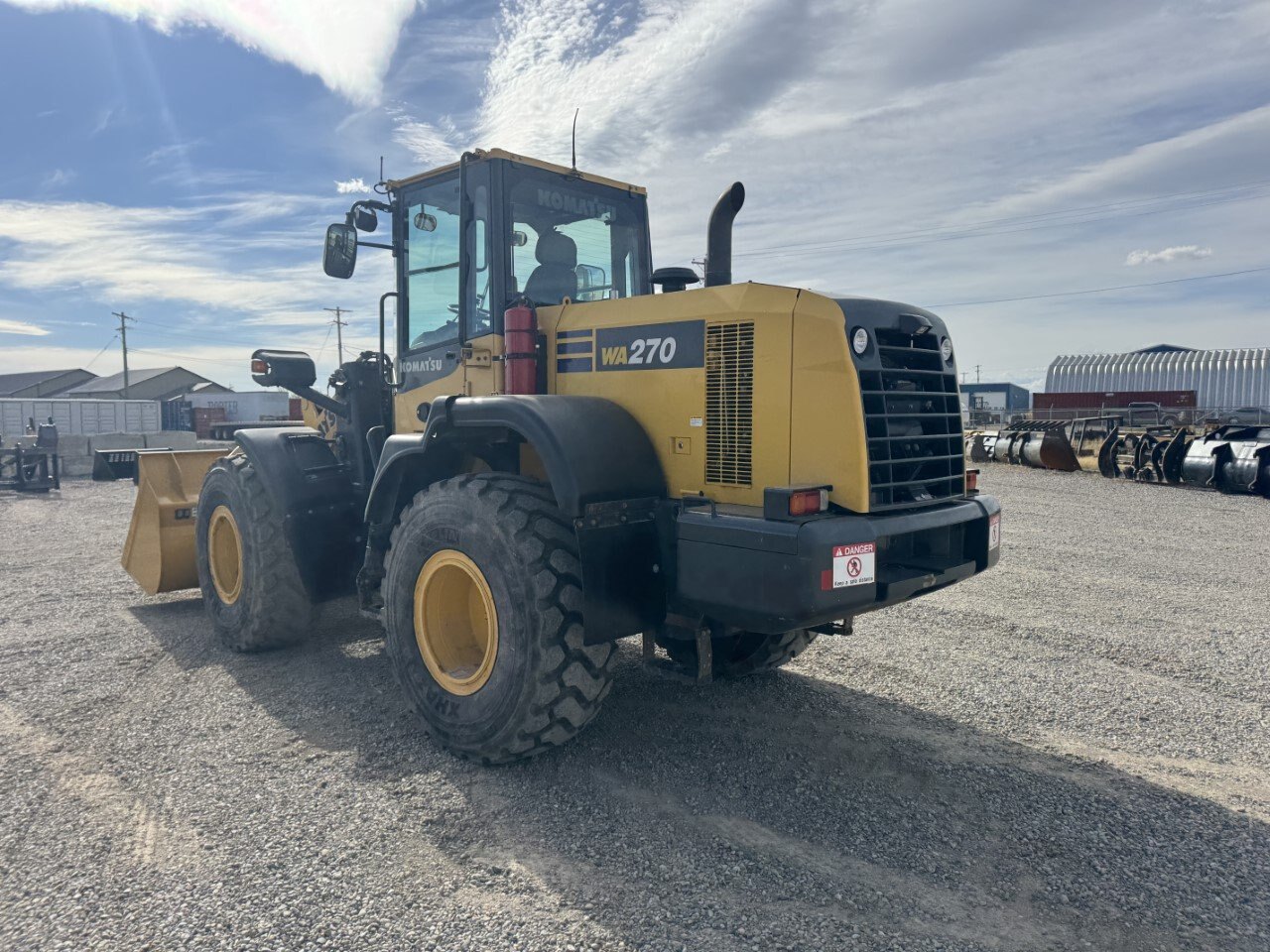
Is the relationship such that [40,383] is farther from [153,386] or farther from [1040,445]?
[1040,445]

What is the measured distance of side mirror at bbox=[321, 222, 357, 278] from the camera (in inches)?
209

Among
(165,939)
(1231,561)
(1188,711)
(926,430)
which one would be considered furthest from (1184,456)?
(165,939)

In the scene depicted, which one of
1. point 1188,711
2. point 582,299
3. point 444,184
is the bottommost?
point 1188,711

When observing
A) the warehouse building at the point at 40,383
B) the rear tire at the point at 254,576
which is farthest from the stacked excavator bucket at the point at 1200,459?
the warehouse building at the point at 40,383

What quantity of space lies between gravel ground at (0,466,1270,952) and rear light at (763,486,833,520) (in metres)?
1.10

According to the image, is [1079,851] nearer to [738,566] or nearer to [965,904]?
[965,904]

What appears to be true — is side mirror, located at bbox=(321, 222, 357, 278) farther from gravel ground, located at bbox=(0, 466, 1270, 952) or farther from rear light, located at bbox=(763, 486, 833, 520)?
rear light, located at bbox=(763, 486, 833, 520)

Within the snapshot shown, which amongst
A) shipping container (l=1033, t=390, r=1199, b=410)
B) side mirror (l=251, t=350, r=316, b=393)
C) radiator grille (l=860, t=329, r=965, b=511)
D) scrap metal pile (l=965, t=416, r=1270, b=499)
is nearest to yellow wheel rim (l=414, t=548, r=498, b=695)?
radiator grille (l=860, t=329, r=965, b=511)

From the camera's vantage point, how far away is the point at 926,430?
4.07 meters

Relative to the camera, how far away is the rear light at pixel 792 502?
134 inches

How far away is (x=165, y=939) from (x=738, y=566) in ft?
7.56

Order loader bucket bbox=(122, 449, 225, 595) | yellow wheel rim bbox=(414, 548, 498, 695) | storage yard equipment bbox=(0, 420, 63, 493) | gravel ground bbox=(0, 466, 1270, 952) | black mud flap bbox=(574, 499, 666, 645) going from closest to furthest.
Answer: gravel ground bbox=(0, 466, 1270, 952) < black mud flap bbox=(574, 499, 666, 645) < yellow wheel rim bbox=(414, 548, 498, 695) < loader bucket bbox=(122, 449, 225, 595) < storage yard equipment bbox=(0, 420, 63, 493)

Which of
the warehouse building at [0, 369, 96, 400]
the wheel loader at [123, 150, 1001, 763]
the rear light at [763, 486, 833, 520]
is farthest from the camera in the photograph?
the warehouse building at [0, 369, 96, 400]

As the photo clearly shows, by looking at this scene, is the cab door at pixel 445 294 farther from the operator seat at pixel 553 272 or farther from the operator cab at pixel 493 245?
the operator seat at pixel 553 272
